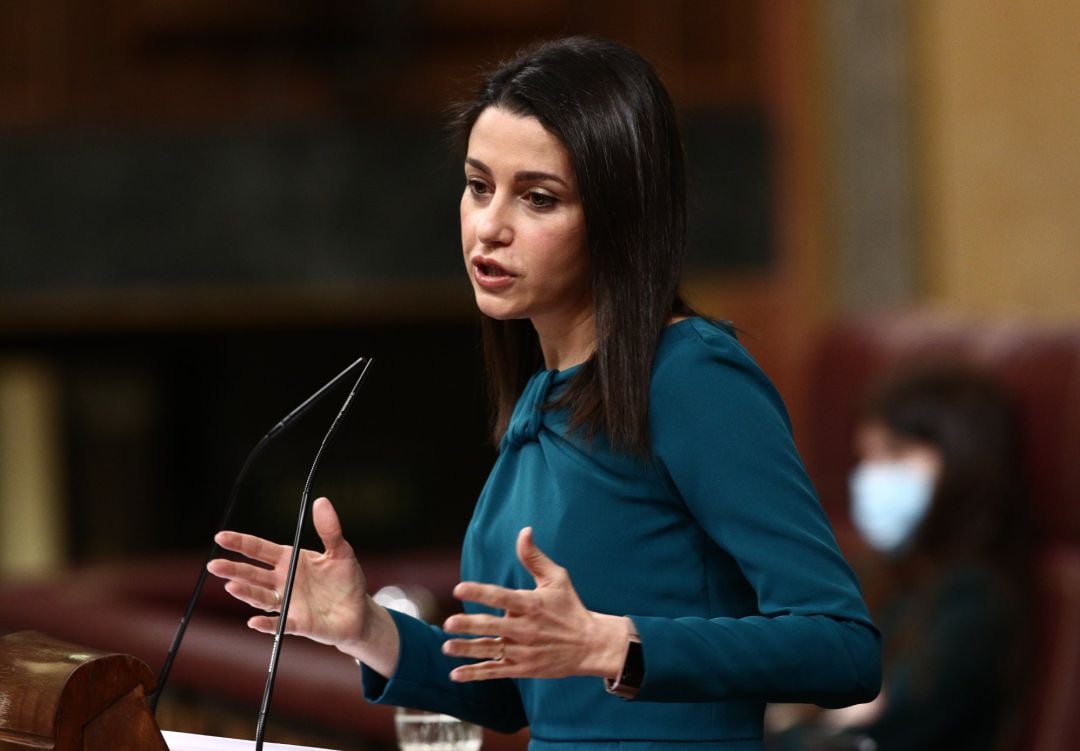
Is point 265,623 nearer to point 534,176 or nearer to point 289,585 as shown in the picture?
point 289,585

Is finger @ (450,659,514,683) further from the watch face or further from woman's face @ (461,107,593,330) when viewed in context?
woman's face @ (461,107,593,330)

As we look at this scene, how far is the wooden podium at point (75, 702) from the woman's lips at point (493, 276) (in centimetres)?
37

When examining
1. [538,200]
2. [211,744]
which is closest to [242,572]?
[211,744]

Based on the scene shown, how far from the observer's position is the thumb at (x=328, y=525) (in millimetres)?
1268

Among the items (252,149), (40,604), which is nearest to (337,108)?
(252,149)

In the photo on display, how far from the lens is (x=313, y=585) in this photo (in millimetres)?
1318

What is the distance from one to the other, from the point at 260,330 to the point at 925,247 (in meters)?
2.58

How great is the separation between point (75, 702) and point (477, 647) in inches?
11.1

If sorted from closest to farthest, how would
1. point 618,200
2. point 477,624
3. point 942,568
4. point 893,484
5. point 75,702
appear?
point 477,624 → point 75,702 → point 618,200 → point 942,568 → point 893,484

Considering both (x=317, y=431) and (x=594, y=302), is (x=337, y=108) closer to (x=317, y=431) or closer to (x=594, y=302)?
(x=317, y=431)

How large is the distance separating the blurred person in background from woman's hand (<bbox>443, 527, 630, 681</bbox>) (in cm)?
219

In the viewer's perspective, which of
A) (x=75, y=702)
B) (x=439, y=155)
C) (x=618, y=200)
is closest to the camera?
(x=75, y=702)

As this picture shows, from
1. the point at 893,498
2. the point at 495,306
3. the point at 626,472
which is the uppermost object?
the point at 495,306

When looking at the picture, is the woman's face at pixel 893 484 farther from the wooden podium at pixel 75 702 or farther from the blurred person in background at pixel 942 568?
the wooden podium at pixel 75 702
